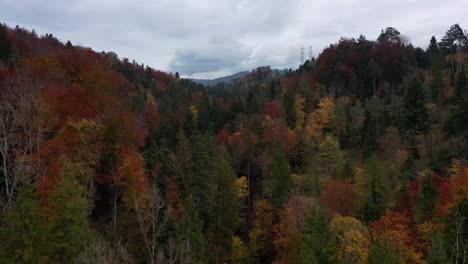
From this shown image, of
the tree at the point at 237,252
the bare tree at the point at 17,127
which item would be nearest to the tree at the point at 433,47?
the tree at the point at 237,252

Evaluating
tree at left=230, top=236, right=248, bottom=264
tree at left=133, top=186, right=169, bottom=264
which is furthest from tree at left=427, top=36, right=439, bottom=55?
tree at left=133, top=186, right=169, bottom=264

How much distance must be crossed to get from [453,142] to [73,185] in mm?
46012

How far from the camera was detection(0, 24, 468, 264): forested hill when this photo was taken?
23859mm

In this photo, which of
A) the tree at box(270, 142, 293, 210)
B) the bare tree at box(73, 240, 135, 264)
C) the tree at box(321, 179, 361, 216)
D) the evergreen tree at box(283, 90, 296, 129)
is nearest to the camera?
the bare tree at box(73, 240, 135, 264)

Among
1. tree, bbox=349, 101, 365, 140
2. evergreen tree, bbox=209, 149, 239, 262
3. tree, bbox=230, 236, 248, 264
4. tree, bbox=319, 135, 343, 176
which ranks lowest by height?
tree, bbox=230, 236, 248, 264

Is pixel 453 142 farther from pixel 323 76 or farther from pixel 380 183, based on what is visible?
pixel 323 76

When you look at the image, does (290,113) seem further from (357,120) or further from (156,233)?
(156,233)

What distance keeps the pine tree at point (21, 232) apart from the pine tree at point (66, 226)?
4.06ft

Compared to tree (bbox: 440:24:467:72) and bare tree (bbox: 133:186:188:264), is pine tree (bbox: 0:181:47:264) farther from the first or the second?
tree (bbox: 440:24:467:72)

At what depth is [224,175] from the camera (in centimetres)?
4734

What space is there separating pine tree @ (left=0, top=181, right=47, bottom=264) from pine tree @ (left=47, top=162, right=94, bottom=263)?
124 centimetres

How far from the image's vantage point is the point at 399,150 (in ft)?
187

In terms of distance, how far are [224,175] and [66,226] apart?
26882 millimetres

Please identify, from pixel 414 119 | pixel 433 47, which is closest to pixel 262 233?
pixel 414 119
